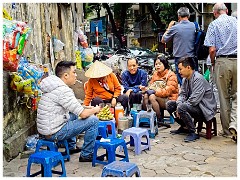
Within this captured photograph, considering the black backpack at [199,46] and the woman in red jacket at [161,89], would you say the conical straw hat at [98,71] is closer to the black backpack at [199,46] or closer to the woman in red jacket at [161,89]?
the woman in red jacket at [161,89]

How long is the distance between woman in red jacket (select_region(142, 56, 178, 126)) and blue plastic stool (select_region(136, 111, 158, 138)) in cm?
41

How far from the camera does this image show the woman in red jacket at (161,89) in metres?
6.68

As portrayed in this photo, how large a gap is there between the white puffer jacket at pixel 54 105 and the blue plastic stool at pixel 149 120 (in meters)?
1.98

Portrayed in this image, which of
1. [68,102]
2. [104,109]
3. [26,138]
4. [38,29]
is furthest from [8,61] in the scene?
[38,29]

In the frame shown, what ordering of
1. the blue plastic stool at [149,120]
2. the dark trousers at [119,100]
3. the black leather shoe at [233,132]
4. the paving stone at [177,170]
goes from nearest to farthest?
the paving stone at [177,170] < the black leather shoe at [233,132] < the blue plastic stool at [149,120] < the dark trousers at [119,100]

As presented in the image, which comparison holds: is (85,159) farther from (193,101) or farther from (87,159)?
(193,101)

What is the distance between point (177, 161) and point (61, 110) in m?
1.65

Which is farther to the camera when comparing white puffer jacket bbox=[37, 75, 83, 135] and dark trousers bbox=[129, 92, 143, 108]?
dark trousers bbox=[129, 92, 143, 108]

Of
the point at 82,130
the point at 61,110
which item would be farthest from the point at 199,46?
the point at 61,110

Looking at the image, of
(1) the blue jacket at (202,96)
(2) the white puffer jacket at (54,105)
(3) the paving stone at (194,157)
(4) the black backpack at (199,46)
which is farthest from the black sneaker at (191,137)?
(2) the white puffer jacket at (54,105)

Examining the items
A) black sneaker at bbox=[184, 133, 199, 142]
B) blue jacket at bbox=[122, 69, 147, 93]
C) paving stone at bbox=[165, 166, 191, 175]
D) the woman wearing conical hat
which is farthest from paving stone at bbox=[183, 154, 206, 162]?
blue jacket at bbox=[122, 69, 147, 93]

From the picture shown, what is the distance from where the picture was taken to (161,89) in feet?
22.1

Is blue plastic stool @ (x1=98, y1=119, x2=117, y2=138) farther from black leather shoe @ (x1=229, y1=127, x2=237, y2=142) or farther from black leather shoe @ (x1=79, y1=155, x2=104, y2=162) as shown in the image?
black leather shoe @ (x1=229, y1=127, x2=237, y2=142)

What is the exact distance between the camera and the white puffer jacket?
448 cm
